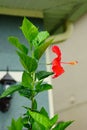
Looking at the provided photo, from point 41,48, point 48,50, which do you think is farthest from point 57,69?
point 48,50

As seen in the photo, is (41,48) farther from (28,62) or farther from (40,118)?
(40,118)

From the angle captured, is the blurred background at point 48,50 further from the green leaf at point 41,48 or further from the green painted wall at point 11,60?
the green leaf at point 41,48

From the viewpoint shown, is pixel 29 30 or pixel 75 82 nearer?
pixel 29 30

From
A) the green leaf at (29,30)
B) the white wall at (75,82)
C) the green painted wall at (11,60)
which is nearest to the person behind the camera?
the green leaf at (29,30)

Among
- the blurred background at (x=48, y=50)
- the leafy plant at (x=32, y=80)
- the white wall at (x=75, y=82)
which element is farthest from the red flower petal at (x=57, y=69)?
the white wall at (x=75, y=82)

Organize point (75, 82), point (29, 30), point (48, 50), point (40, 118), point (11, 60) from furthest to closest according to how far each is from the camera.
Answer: point (75, 82) → point (48, 50) → point (11, 60) → point (29, 30) → point (40, 118)

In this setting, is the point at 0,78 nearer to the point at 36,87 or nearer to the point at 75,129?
the point at 36,87

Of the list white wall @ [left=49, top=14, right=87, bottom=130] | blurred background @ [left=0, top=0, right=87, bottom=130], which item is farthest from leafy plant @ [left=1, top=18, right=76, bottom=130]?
white wall @ [left=49, top=14, right=87, bottom=130]
